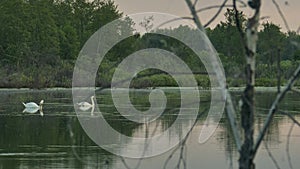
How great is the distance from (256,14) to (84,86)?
31081mm

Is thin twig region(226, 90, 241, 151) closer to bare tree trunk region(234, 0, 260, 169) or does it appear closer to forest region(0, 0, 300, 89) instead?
bare tree trunk region(234, 0, 260, 169)

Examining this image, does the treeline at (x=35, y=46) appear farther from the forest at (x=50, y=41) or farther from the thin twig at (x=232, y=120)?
the thin twig at (x=232, y=120)

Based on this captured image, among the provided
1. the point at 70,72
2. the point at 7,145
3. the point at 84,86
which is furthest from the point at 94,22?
the point at 7,145

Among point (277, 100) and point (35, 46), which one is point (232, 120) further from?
point (35, 46)

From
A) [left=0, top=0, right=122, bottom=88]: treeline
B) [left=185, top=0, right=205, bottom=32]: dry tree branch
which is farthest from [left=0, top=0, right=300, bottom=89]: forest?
[left=185, top=0, right=205, bottom=32]: dry tree branch

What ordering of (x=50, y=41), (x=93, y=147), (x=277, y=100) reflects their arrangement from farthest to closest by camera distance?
(x=50, y=41) → (x=93, y=147) → (x=277, y=100)

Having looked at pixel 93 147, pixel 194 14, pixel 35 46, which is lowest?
pixel 93 147

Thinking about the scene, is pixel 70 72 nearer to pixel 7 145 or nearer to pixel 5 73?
pixel 5 73

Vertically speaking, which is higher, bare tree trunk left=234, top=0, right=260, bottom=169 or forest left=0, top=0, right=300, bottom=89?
forest left=0, top=0, right=300, bottom=89

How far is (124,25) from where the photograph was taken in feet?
131

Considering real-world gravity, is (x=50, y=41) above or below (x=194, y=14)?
above

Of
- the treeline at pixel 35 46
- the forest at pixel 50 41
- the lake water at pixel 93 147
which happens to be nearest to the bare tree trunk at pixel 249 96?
the lake water at pixel 93 147

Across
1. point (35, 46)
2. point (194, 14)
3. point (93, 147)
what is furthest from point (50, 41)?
point (194, 14)

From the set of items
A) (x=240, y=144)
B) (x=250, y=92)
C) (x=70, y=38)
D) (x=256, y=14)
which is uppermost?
(x=70, y=38)
